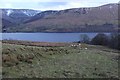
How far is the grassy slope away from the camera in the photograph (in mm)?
14258

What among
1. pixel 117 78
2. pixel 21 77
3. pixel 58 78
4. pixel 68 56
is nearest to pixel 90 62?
pixel 68 56

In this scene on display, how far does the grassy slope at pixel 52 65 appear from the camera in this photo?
14.3m

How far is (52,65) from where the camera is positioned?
15992 millimetres

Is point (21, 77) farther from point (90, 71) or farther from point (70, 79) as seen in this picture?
point (90, 71)

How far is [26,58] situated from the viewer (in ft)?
54.5

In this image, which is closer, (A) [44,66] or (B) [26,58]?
(A) [44,66]

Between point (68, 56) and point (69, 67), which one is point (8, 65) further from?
point (68, 56)

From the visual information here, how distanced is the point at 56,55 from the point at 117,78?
5571 mm

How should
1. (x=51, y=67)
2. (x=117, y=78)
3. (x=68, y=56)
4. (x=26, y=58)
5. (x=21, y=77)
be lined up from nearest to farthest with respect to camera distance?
(x=21, y=77), (x=117, y=78), (x=51, y=67), (x=26, y=58), (x=68, y=56)

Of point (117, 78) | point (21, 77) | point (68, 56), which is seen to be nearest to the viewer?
point (21, 77)

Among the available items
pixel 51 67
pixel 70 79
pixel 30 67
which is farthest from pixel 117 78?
pixel 30 67

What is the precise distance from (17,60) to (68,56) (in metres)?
4.16

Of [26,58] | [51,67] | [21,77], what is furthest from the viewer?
[26,58]

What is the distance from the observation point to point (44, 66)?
615 inches
